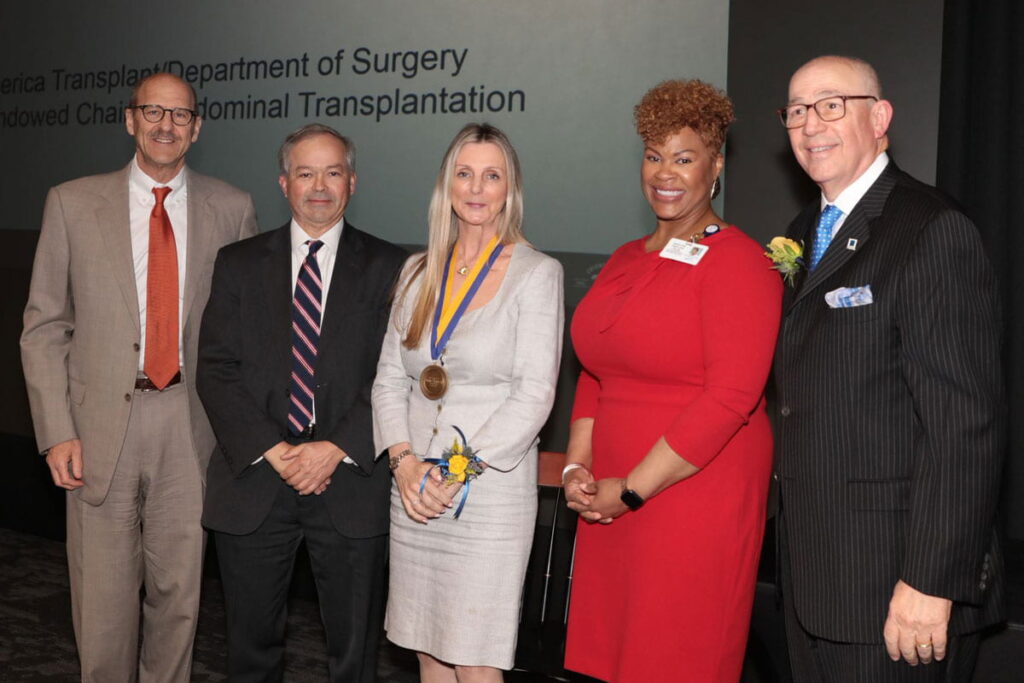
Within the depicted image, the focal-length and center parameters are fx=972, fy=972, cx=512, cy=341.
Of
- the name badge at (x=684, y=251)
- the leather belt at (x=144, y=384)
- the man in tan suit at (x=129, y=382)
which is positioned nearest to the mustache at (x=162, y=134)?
the man in tan suit at (x=129, y=382)

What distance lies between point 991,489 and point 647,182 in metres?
1.14

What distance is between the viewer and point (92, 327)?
3141mm

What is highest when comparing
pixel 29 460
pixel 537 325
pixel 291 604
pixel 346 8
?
pixel 346 8

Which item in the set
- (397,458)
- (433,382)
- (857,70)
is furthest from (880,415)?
(397,458)

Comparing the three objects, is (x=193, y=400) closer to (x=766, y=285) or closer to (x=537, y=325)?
(x=537, y=325)

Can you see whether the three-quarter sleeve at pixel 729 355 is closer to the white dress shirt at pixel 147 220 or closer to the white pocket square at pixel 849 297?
the white pocket square at pixel 849 297

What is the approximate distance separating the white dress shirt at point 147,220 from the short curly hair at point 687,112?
5.29 ft

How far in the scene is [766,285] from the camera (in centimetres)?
237

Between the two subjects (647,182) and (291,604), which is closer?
(647,182)

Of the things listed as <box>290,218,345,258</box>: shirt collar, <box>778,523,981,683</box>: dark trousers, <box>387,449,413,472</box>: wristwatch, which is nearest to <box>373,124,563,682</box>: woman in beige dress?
<box>387,449,413,472</box>: wristwatch

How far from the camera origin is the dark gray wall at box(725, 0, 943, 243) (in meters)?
3.79

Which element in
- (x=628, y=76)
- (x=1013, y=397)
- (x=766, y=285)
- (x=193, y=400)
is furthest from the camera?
(x=628, y=76)

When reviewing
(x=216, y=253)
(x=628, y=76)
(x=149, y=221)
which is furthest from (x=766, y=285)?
(x=628, y=76)

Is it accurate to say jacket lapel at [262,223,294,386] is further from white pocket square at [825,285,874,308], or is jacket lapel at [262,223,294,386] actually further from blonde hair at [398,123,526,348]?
white pocket square at [825,285,874,308]
